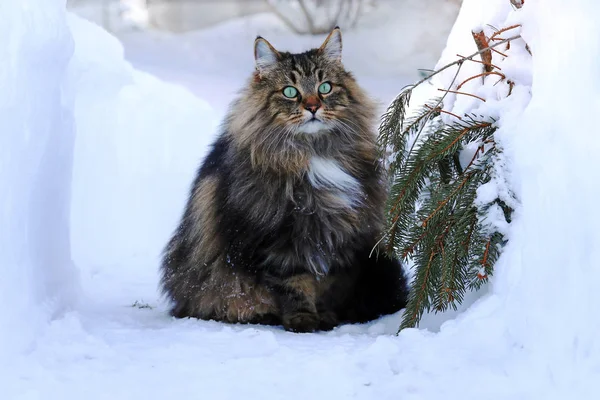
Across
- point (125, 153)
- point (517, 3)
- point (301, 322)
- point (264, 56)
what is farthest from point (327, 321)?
point (125, 153)

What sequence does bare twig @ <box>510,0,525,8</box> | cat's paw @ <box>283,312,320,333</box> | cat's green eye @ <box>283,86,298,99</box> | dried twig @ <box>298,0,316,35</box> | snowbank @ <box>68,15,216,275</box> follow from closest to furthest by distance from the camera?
bare twig @ <box>510,0,525,8</box> < cat's paw @ <box>283,312,320,333</box> < cat's green eye @ <box>283,86,298,99</box> < snowbank @ <box>68,15,216,275</box> < dried twig @ <box>298,0,316,35</box>

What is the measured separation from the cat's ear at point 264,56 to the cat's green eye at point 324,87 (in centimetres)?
25

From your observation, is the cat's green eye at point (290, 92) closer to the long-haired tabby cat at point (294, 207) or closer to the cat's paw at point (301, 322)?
the long-haired tabby cat at point (294, 207)

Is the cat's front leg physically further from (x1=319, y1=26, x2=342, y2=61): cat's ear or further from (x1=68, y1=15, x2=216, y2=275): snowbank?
(x1=68, y1=15, x2=216, y2=275): snowbank

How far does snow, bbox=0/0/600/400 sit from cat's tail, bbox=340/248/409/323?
0.12 m

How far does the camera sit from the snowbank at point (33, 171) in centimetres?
272

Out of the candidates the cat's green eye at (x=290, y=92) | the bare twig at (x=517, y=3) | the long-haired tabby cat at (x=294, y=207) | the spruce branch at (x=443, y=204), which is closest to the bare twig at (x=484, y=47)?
the spruce branch at (x=443, y=204)

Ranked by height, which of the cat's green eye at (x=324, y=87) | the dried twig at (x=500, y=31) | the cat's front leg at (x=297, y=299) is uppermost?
the dried twig at (x=500, y=31)

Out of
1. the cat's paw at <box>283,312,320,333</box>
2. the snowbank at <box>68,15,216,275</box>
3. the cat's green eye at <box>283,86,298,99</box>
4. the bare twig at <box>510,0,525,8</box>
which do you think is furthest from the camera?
the snowbank at <box>68,15,216,275</box>

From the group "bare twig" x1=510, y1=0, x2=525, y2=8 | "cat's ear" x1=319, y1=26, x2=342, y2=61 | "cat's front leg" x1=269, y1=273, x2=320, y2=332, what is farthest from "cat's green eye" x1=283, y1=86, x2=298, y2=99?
"bare twig" x1=510, y1=0, x2=525, y2=8

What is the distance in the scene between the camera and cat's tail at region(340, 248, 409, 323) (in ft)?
11.7

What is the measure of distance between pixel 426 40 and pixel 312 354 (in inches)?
394

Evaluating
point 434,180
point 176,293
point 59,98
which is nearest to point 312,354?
point 434,180

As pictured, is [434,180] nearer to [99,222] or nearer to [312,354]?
[312,354]
